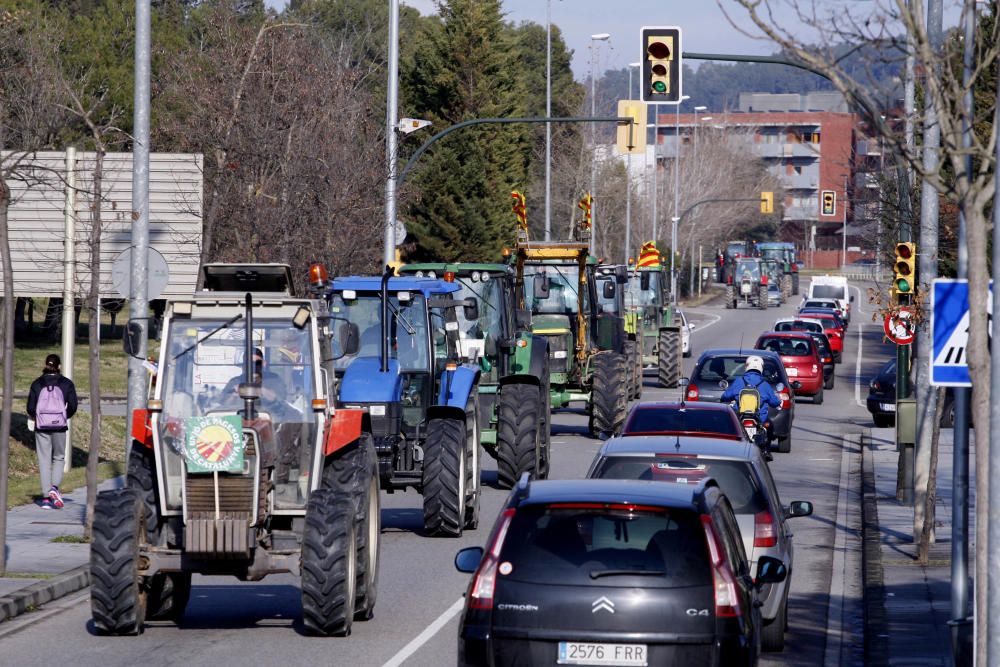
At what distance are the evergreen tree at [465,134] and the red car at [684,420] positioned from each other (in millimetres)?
44795

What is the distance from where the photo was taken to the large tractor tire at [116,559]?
1146cm

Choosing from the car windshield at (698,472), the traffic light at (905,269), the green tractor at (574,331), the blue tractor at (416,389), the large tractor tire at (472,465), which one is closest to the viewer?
the car windshield at (698,472)

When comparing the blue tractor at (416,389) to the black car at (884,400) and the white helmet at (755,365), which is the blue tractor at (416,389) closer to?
the white helmet at (755,365)

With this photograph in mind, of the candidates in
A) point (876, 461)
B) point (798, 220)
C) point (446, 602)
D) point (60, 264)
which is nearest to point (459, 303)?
point (446, 602)

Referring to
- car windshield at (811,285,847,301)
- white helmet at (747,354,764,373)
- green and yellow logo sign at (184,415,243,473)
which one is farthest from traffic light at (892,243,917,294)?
car windshield at (811,285,847,301)

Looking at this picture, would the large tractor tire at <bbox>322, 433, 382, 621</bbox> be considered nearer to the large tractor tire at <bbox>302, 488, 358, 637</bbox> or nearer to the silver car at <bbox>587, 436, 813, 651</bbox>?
the large tractor tire at <bbox>302, 488, 358, 637</bbox>

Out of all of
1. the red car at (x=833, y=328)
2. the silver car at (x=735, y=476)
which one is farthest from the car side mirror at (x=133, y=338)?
the red car at (x=833, y=328)

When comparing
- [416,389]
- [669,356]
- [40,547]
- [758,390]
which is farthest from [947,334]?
[669,356]

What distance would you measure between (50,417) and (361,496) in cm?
846

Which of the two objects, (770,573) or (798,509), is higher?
(770,573)

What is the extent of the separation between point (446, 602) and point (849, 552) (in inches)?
245

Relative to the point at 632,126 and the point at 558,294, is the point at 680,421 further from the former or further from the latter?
the point at 632,126

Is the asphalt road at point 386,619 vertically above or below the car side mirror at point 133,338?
below

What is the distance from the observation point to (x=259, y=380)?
39.7ft
